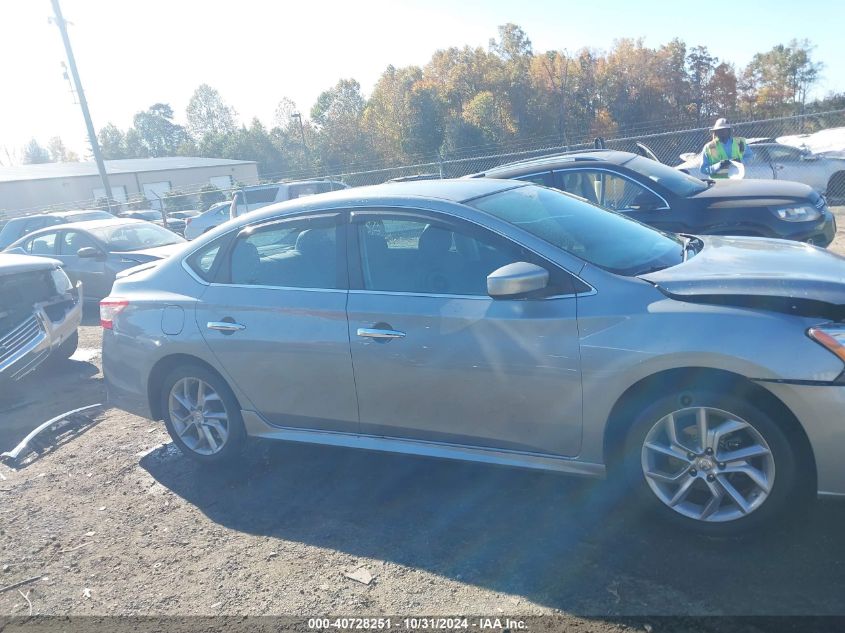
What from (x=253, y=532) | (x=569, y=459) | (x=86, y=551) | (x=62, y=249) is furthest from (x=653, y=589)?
(x=62, y=249)

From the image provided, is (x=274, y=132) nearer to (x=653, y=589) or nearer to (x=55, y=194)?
(x=55, y=194)

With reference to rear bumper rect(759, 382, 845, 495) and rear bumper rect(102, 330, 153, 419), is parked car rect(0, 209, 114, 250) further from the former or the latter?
rear bumper rect(759, 382, 845, 495)

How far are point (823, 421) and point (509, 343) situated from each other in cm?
140

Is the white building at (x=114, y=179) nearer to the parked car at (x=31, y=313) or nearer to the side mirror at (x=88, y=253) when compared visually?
the side mirror at (x=88, y=253)

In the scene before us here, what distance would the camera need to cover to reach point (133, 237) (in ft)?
36.2

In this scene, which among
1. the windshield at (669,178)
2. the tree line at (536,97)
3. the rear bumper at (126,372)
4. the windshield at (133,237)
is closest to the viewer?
the rear bumper at (126,372)

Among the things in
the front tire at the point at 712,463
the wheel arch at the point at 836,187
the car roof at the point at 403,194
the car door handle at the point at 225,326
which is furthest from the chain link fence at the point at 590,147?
the front tire at the point at 712,463

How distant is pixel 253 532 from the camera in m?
3.79

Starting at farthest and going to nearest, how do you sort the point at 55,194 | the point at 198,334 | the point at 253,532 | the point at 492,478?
the point at 55,194 < the point at 198,334 < the point at 492,478 < the point at 253,532

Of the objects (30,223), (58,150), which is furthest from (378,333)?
(58,150)

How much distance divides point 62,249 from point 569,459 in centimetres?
1029

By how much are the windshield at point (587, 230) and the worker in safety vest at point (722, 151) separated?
17.5 feet

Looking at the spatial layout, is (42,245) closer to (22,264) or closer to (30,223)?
(22,264)

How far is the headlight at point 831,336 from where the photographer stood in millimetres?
2836
